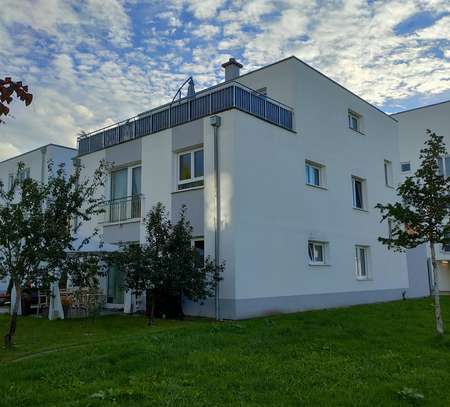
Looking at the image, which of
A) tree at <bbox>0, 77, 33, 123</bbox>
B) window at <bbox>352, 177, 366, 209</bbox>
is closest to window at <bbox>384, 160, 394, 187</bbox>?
window at <bbox>352, 177, 366, 209</bbox>

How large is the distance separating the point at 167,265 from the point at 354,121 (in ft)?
40.7

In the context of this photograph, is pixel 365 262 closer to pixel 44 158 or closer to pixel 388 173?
pixel 388 173

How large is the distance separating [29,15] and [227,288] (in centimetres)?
920

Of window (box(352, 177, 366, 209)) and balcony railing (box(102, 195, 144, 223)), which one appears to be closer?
balcony railing (box(102, 195, 144, 223))

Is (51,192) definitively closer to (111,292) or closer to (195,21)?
(195,21)

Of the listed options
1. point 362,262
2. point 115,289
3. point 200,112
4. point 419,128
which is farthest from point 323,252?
point 419,128

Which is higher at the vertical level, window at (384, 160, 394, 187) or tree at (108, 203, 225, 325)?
window at (384, 160, 394, 187)

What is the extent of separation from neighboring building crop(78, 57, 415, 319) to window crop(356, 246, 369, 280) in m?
0.06

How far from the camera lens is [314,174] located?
17719 mm

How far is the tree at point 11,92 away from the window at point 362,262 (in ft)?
59.1

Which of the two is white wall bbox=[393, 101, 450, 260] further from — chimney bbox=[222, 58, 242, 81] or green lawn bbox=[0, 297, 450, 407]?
green lawn bbox=[0, 297, 450, 407]

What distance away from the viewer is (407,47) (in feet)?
49.5

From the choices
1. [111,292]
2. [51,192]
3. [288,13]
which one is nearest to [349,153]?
[288,13]

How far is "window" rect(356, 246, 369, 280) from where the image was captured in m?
19.7
